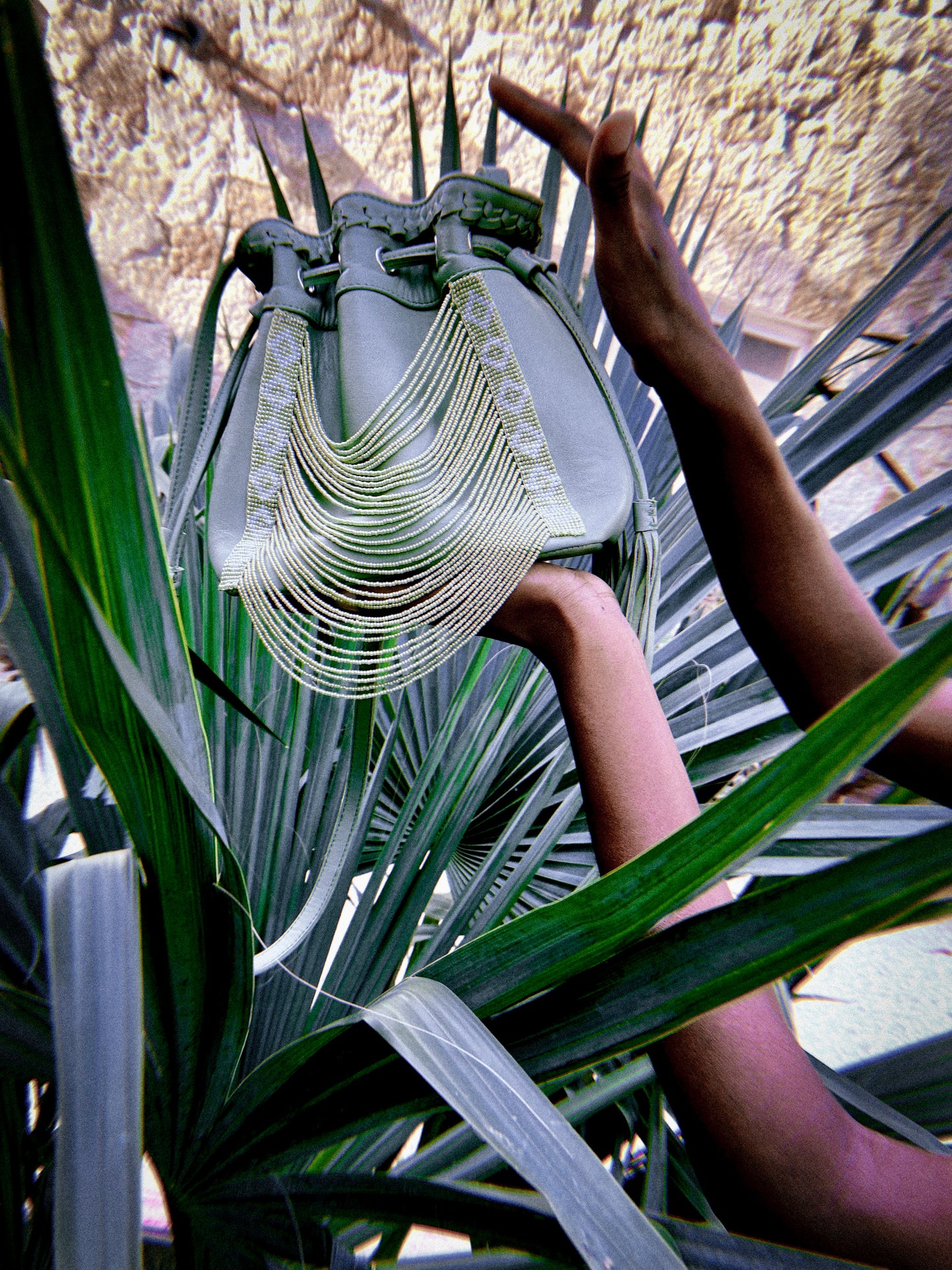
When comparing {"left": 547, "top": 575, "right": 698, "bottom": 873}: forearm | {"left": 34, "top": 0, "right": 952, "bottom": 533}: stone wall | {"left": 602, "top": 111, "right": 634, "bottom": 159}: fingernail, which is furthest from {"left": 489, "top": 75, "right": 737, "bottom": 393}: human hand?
{"left": 34, "top": 0, "right": 952, "bottom": 533}: stone wall

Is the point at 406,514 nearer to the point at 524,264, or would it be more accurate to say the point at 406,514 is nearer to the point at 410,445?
the point at 410,445

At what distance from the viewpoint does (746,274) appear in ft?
3.17

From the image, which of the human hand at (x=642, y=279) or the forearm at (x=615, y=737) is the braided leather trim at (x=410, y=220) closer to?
the human hand at (x=642, y=279)

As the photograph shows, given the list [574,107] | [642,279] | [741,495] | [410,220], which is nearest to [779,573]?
[741,495]

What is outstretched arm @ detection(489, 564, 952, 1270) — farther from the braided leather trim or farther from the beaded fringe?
the braided leather trim

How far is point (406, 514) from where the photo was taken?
33 centimetres

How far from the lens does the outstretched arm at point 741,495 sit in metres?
0.24

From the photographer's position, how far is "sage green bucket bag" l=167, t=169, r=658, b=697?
0.33m

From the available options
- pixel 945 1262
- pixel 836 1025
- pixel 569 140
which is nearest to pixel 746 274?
pixel 569 140

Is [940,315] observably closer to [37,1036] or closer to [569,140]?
[569,140]

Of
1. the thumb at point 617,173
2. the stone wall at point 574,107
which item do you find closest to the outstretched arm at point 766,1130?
the thumb at point 617,173

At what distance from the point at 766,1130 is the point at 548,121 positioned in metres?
0.47

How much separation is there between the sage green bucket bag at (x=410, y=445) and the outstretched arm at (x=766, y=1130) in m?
0.10

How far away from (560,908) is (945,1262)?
0.15 meters
